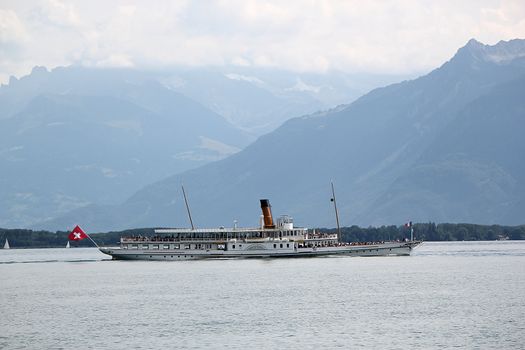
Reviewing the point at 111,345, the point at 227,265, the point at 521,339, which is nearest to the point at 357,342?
the point at 521,339

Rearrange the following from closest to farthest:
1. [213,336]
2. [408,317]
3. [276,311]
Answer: [213,336]
[408,317]
[276,311]

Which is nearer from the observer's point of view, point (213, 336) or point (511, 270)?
point (213, 336)

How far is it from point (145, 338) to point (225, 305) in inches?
1002

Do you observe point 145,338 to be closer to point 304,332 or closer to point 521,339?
point 304,332

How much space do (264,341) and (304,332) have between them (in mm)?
5755

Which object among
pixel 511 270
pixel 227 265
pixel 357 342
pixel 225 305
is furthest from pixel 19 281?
pixel 357 342

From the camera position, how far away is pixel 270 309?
12112cm

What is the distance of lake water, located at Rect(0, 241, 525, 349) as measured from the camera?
99.1 m

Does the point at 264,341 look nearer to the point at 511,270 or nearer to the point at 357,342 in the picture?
the point at 357,342

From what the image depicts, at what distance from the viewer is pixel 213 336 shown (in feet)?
335

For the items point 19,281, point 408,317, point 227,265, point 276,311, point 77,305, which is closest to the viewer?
point 408,317

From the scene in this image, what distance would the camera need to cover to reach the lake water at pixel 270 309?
9906 centimetres

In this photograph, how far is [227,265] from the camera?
196250mm

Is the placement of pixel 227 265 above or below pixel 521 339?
above
